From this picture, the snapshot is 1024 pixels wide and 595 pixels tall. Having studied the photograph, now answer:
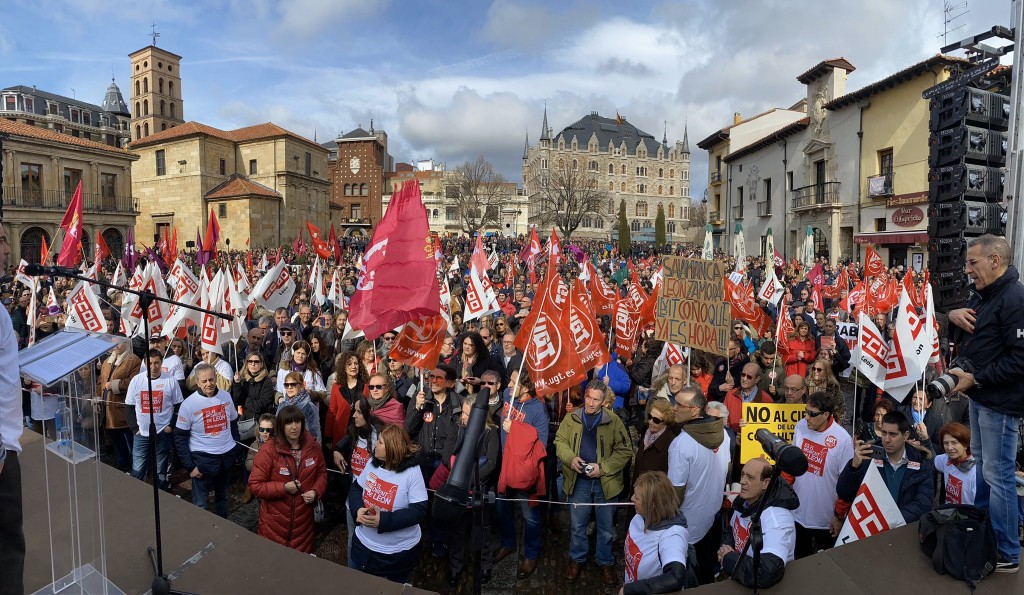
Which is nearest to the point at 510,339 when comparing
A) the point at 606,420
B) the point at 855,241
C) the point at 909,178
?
the point at 606,420

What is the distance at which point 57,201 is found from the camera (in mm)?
37281

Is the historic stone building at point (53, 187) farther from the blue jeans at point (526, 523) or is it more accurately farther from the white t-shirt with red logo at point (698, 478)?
the white t-shirt with red logo at point (698, 478)

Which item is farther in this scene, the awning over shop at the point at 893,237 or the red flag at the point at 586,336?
the awning over shop at the point at 893,237

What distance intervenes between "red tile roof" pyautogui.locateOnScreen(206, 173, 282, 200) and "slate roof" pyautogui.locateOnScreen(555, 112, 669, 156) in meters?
65.2

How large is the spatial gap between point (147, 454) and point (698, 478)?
5891mm

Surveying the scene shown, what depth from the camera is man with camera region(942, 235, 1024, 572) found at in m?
3.35

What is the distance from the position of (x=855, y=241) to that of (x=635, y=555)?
103 feet

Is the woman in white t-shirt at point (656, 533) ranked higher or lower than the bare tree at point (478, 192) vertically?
lower

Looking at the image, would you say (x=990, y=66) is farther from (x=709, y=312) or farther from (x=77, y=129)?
(x=77, y=129)

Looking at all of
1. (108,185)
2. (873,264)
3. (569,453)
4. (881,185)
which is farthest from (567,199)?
(569,453)

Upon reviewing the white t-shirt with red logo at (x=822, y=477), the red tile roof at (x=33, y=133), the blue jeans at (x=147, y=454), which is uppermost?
the red tile roof at (x=33, y=133)

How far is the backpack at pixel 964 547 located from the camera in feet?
10.8

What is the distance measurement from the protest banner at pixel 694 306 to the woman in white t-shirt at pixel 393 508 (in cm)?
390

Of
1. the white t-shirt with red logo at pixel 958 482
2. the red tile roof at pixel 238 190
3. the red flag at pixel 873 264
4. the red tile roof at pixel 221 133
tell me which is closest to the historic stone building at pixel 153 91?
the red tile roof at pixel 221 133
